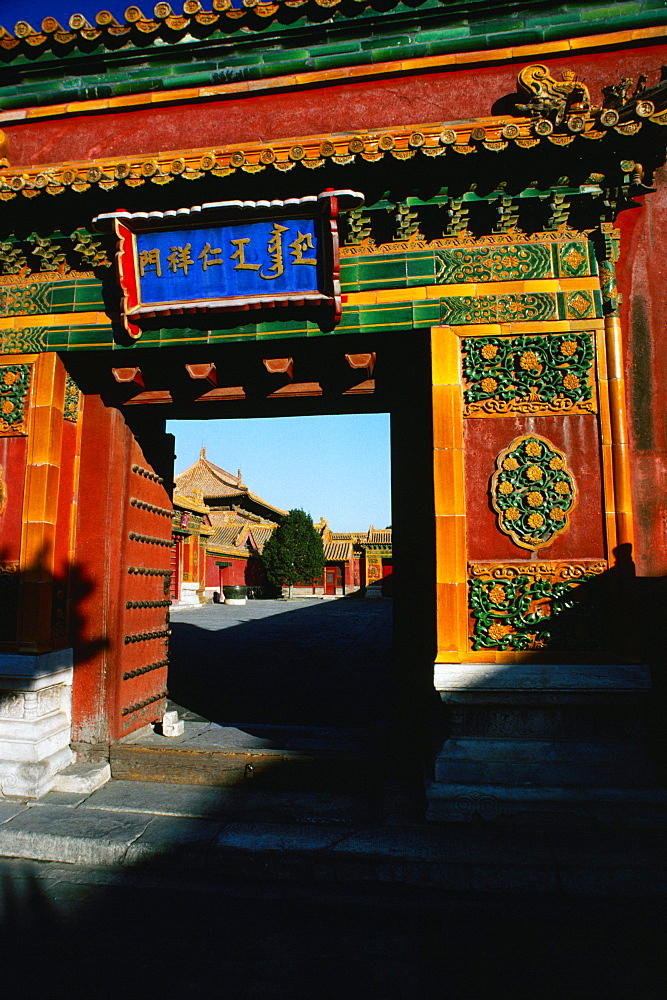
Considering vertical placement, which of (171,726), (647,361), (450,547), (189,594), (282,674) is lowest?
(282,674)

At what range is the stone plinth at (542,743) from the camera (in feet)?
11.5

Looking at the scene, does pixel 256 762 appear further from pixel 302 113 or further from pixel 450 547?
pixel 302 113

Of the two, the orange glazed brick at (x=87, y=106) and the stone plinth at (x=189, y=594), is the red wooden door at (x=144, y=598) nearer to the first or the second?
the orange glazed brick at (x=87, y=106)

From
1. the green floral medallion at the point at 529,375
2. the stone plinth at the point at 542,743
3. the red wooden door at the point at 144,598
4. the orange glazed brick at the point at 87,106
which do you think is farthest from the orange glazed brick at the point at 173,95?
the stone plinth at the point at 542,743

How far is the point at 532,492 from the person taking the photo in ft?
12.9

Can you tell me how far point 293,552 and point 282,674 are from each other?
26024 millimetres

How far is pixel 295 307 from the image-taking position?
4.25m

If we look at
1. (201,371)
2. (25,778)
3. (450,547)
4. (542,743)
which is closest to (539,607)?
(450,547)

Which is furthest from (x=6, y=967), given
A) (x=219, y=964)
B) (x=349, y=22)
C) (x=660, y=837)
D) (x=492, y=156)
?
(x=349, y=22)

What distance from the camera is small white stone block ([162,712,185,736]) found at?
195 inches

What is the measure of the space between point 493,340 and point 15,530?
3825mm

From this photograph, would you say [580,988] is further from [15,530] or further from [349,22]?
[349,22]

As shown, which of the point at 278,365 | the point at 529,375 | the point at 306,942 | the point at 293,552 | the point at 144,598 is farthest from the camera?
the point at 293,552

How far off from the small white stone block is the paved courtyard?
21.7 inches
